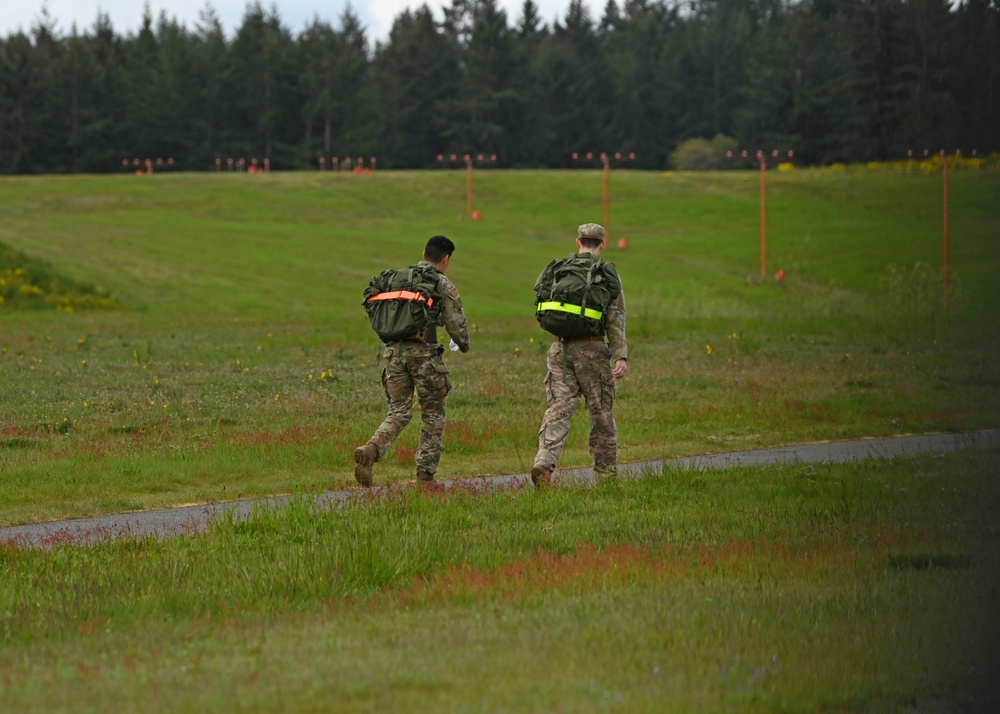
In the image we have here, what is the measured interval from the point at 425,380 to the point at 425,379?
0.04 feet

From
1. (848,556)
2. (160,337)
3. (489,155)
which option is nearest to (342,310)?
(160,337)

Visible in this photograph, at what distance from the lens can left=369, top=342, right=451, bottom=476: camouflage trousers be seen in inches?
490

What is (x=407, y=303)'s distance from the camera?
483 inches

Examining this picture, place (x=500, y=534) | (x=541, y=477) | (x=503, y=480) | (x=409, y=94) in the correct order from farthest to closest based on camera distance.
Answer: (x=409, y=94) < (x=503, y=480) < (x=541, y=477) < (x=500, y=534)

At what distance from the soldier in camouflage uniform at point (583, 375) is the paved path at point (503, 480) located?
0.64m

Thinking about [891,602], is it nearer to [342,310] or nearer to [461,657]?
[461,657]

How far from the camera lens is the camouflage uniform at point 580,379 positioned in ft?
39.9

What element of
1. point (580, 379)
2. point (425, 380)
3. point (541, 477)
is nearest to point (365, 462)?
point (425, 380)

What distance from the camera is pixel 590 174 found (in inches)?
3383

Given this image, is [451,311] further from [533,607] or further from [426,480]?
[533,607]

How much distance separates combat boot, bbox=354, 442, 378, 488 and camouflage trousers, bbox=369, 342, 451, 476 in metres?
0.07

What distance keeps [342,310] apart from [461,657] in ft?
111

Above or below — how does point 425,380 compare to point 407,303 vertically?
below

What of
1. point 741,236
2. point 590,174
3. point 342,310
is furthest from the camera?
point 590,174
